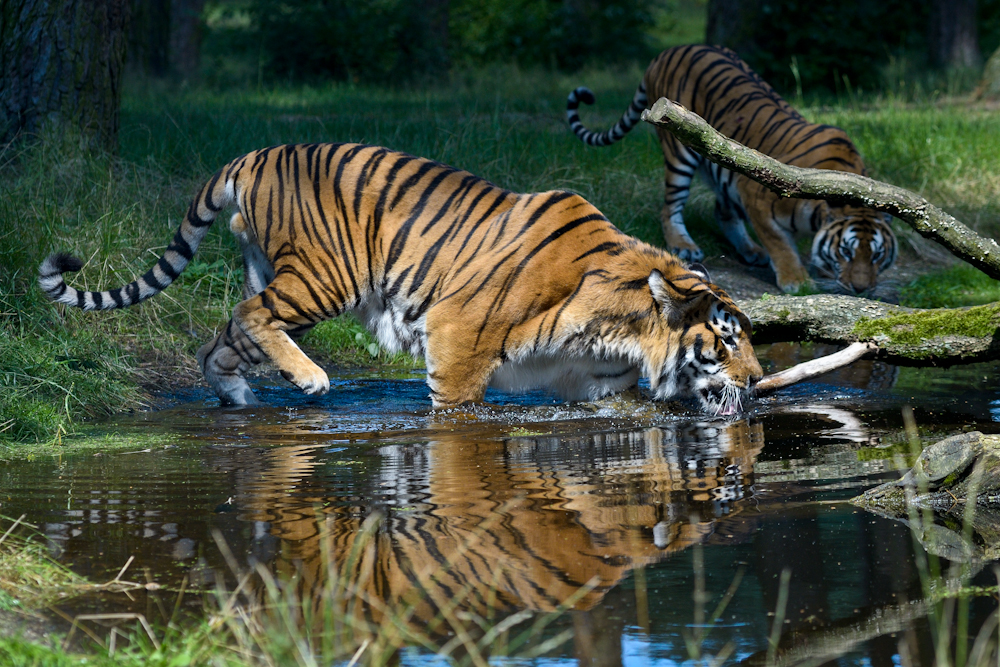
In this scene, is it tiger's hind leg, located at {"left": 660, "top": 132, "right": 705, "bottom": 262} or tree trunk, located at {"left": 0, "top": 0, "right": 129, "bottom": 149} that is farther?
tiger's hind leg, located at {"left": 660, "top": 132, "right": 705, "bottom": 262}

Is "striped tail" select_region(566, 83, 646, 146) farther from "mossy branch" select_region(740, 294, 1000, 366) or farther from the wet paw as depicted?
"mossy branch" select_region(740, 294, 1000, 366)

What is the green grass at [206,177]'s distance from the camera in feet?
18.2

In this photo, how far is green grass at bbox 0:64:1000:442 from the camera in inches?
218

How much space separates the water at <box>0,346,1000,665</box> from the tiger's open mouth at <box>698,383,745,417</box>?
70mm

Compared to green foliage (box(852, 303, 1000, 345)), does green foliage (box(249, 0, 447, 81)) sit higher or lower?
higher

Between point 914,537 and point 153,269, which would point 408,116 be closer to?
point 153,269

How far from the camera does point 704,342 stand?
5031 mm

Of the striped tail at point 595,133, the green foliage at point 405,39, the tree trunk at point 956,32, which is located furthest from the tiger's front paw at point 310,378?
the tree trunk at point 956,32

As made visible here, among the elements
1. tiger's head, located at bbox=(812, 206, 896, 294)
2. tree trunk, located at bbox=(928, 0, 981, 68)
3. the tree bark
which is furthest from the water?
tree trunk, located at bbox=(928, 0, 981, 68)

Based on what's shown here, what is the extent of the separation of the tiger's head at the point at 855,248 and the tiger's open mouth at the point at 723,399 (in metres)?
2.85

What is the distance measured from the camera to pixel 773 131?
8.61 metres

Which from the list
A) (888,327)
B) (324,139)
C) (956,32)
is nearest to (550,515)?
(888,327)

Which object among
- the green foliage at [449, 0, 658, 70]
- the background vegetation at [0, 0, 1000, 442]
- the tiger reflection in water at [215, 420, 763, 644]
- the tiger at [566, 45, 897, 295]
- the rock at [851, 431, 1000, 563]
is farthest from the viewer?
the green foliage at [449, 0, 658, 70]

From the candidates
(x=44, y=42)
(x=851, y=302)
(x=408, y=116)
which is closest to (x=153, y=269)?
(x=44, y=42)
